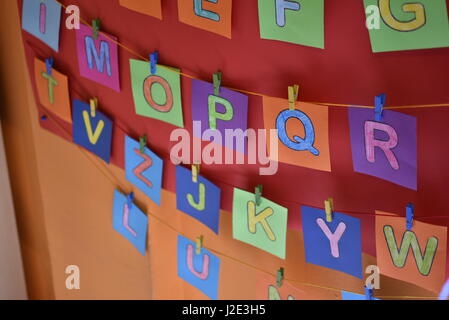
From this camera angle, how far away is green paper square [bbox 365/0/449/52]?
1186 mm

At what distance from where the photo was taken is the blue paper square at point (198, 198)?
1.64 m

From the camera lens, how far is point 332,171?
1466 mm

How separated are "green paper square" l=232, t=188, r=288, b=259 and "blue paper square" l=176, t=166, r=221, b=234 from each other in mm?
47

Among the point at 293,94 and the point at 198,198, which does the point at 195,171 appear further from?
the point at 293,94

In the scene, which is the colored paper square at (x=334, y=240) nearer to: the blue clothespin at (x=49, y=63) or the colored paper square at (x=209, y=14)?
the colored paper square at (x=209, y=14)

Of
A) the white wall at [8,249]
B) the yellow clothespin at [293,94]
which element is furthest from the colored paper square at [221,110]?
the white wall at [8,249]

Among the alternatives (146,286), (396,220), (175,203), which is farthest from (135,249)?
(396,220)

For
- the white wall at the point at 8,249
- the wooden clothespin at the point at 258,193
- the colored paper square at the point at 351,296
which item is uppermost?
the wooden clothespin at the point at 258,193

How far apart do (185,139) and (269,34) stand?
0.38 metres

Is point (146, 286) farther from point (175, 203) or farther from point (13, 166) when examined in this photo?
point (13, 166)

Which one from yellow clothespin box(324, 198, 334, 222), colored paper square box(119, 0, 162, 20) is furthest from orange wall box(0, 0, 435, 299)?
colored paper square box(119, 0, 162, 20)

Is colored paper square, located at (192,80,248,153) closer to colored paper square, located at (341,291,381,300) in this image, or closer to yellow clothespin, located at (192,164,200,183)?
yellow clothespin, located at (192,164,200,183)

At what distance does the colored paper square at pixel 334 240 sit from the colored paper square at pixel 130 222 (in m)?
0.50
